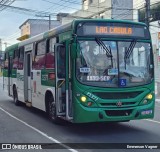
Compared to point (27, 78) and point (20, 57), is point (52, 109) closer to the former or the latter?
point (27, 78)

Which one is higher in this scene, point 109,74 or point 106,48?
point 106,48

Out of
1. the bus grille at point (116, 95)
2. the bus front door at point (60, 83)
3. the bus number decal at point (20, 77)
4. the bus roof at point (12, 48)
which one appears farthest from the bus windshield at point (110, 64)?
the bus roof at point (12, 48)

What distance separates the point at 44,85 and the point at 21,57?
4.22 metres

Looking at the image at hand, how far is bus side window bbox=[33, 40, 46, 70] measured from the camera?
12.9 meters

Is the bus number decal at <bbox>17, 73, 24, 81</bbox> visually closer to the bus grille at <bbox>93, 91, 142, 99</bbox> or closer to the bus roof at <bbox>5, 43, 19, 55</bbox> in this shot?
the bus roof at <bbox>5, 43, 19, 55</bbox>

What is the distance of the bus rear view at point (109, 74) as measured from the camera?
9875 millimetres

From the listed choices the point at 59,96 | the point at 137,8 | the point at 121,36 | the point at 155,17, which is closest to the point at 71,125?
the point at 59,96

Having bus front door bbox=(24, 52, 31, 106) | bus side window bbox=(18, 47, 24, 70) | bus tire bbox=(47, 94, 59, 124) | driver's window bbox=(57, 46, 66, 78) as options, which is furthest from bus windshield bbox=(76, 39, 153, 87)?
bus side window bbox=(18, 47, 24, 70)

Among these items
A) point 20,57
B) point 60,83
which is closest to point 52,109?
point 60,83

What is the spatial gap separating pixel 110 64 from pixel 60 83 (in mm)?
1740

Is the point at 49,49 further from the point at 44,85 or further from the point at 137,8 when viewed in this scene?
the point at 137,8

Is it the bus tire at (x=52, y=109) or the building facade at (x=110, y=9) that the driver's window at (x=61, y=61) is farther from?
the building facade at (x=110, y=9)

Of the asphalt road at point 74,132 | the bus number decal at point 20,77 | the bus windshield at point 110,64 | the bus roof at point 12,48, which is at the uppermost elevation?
the bus roof at point 12,48

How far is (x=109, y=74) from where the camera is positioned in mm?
10008
